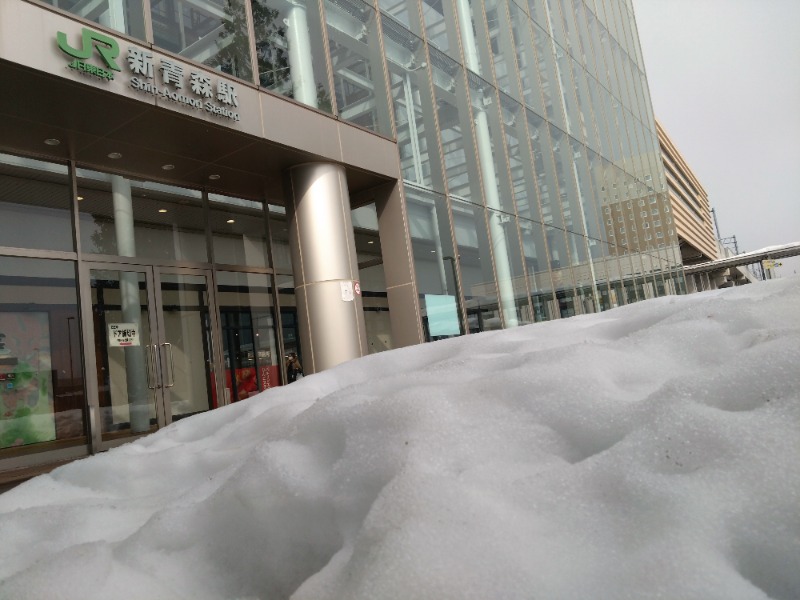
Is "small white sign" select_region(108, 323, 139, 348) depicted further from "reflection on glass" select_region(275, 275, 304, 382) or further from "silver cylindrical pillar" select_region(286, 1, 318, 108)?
"silver cylindrical pillar" select_region(286, 1, 318, 108)

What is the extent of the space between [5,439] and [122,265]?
7.63 feet

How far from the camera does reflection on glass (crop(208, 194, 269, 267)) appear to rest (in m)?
8.47

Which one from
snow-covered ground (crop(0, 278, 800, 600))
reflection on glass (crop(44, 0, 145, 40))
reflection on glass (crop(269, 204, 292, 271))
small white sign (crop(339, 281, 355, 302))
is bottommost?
snow-covered ground (crop(0, 278, 800, 600))

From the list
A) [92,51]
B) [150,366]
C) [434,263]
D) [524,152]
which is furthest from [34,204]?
[524,152]

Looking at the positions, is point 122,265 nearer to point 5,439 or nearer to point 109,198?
point 109,198

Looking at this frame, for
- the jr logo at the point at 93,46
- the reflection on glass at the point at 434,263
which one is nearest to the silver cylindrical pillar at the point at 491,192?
the reflection on glass at the point at 434,263

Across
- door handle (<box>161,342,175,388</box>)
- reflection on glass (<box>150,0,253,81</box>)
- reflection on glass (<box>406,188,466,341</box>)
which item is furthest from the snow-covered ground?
reflection on glass (<box>406,188,466,341</box>)

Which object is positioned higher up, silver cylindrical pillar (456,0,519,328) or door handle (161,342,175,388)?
silver cylindrical pillar (456,0,519,328)

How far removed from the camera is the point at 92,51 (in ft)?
17.8

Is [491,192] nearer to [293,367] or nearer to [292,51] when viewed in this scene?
[292,51]

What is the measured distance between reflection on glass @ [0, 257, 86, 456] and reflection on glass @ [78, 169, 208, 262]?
0.68m

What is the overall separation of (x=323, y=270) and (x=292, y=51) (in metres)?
3.16

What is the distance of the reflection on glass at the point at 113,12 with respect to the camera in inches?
221

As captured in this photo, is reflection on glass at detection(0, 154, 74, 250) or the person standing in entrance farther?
the person standing in entrance
